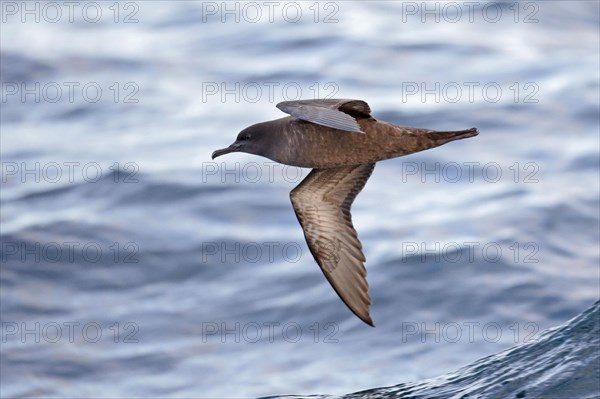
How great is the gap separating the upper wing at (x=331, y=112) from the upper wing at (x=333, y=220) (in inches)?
34.9

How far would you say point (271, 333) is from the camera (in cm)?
1290

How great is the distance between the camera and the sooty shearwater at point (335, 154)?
27.6ft

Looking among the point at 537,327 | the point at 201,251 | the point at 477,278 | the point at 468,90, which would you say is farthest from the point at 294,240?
the point at 468,90

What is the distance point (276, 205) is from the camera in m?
15.0

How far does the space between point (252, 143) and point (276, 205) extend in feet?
19.5

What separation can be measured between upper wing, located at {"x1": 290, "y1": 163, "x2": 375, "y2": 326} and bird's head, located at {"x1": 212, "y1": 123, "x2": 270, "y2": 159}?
570mm

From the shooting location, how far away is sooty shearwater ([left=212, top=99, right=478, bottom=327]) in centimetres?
842

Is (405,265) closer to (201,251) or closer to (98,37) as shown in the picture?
(201,251)
